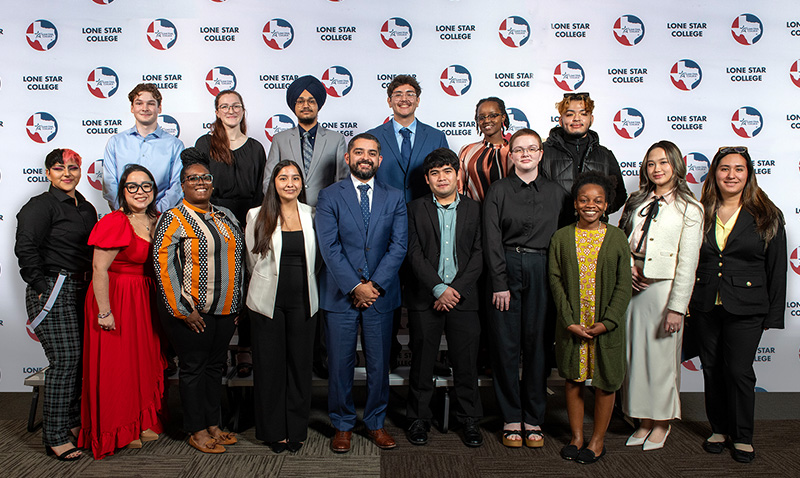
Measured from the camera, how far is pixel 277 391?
9.32ft

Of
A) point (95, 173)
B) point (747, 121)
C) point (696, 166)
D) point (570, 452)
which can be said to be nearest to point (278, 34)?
point (95, 173)

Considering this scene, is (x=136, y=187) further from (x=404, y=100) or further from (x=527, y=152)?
(x=527, y=152)

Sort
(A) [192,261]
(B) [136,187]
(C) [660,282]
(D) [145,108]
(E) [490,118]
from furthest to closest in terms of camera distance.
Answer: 1. (D) [145,108]
2. (E) [490,118]
3. (C) [660,282]
4. (B) [136,187]
5. (A) [192,261]

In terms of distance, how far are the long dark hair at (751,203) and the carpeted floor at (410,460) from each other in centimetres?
126

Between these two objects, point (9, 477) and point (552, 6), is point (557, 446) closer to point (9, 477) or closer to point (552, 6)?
point (9, 477)

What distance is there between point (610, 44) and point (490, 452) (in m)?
3.24

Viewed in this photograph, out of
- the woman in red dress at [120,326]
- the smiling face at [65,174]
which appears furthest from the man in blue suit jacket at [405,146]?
the smiling face at [65,174]

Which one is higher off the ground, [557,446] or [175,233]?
[175,233]

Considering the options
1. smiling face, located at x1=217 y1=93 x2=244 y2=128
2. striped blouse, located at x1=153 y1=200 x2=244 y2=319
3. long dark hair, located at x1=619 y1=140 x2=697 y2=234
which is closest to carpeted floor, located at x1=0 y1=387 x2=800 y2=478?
striped blouse, located at x1=153 y1=200 x2=244 y2=319

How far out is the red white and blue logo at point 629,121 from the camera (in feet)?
13.6

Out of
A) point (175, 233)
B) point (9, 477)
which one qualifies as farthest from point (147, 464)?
point (175, 233)

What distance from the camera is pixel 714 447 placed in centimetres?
298

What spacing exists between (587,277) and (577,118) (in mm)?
982

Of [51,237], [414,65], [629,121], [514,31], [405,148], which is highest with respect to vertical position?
[514,31]
